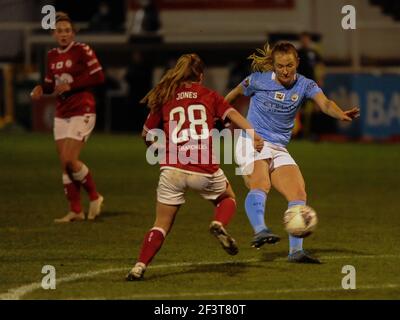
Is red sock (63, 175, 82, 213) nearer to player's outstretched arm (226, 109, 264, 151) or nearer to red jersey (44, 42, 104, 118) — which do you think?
red jersey (44, 42, 104, 118)

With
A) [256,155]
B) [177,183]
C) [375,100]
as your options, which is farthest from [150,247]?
[375,100]

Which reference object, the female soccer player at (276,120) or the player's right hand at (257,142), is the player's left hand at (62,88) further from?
the player's right hand at (257,142)

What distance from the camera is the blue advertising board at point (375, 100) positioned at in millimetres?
25078

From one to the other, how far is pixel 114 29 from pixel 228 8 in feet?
11.5

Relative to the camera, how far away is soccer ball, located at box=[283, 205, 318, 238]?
9984 mm

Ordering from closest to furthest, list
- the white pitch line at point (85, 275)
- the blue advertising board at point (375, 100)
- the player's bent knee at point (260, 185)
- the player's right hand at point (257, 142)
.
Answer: the white pitch line at point (85, 275)
the player's right hand at point (257, 142)
the player's bent knee at point (260, 185)
the blue advertising board at point (375, 100)

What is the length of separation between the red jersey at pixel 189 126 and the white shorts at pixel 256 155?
1.06m

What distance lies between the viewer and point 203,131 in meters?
9.50

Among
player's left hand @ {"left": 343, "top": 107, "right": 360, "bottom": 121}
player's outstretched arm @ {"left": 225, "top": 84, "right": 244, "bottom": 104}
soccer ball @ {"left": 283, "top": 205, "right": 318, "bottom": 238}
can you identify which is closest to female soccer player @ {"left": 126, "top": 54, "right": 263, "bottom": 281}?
soccer ball @ {"left": 283, "top": 205, "right": 318, "bottom": 238}

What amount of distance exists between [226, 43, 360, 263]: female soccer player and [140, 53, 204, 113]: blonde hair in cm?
108

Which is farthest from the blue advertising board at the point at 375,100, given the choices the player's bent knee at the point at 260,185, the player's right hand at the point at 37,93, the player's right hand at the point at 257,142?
the player's right hand at the point at 257,142

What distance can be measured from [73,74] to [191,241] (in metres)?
2.86

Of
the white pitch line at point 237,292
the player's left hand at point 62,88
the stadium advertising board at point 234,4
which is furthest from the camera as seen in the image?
the stadium advertising board at point 234,4
